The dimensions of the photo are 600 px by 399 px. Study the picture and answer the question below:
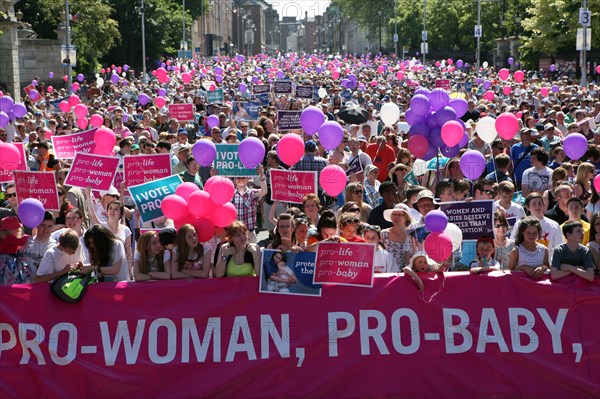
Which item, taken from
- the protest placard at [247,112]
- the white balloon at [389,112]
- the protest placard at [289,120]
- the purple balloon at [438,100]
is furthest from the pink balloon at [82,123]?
the purple balloon at [438,100]

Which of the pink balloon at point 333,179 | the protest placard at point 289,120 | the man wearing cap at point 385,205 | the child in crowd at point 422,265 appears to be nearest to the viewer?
the child in crowd at point 422,265

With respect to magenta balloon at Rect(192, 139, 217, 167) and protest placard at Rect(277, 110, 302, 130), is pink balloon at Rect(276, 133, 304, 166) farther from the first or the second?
protest placard at Rect(277, 110, 302, 130)

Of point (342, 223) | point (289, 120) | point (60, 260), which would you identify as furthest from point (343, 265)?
point (289, 120)

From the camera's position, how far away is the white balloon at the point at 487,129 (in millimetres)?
14320

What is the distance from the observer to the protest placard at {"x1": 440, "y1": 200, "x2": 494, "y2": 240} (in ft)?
27.6

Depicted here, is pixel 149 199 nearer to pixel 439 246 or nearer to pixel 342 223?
pixel 342 223

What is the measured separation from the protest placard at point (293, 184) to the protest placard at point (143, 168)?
4.33 feet

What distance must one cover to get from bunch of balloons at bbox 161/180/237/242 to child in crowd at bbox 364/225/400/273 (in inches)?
51.9

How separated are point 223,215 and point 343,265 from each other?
5.72 ft

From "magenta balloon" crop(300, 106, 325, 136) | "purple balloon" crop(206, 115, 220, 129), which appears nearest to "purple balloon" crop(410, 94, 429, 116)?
"magenta balloon" crop(300, 106, 325, 136)

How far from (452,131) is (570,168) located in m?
1.70

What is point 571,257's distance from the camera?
7699 mm

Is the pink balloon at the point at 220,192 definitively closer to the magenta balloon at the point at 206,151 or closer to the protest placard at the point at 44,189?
the protest placard at the point at 44,189

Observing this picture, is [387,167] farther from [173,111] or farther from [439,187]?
[173,111]
